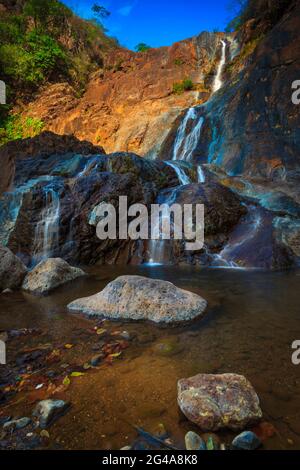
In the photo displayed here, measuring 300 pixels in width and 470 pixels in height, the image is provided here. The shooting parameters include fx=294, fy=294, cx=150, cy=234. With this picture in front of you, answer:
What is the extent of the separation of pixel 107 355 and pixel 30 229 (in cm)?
700

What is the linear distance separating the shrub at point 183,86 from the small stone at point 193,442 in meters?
22.7

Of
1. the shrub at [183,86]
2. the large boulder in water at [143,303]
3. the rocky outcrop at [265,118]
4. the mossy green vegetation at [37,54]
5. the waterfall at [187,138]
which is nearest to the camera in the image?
the large boulder in water at [143,303]

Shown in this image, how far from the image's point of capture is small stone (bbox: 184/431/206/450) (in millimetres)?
1677

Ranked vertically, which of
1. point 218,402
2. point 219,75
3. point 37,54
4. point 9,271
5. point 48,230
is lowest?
A: point 218,402

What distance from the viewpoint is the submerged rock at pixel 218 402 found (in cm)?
181

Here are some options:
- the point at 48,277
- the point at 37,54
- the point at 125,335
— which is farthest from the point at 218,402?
the point at 37,54

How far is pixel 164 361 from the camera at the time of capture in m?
2.69

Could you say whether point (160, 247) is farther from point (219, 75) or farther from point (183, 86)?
point (183, 86)

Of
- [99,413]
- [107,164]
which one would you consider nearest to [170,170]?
[107,164]

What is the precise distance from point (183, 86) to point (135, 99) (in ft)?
12.2

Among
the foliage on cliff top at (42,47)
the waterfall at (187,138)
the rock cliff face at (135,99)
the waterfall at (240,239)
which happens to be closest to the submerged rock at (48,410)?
the waterfall at (240,239)

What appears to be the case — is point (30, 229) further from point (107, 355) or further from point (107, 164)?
point (107, 355)

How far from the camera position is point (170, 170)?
1116cm

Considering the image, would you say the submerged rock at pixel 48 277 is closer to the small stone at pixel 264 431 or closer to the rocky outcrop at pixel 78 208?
the rocky outcrop at pixel 78 208
